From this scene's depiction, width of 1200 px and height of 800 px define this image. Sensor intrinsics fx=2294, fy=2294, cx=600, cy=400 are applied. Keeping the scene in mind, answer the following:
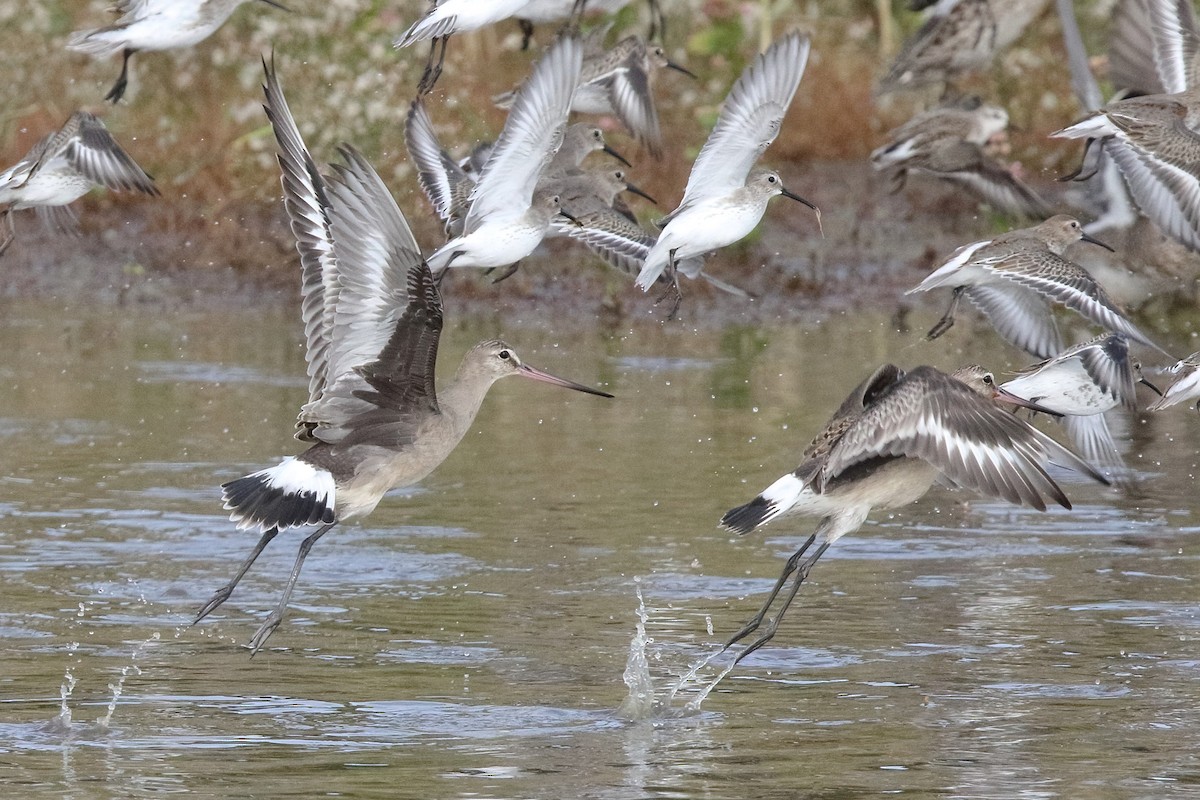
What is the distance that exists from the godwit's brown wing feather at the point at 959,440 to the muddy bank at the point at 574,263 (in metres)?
8.45

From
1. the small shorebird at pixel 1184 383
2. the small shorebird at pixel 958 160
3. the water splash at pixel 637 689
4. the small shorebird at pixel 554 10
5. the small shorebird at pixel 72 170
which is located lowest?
the water splash at pixel 637 689

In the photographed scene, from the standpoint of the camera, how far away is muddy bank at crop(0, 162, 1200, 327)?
1598cm

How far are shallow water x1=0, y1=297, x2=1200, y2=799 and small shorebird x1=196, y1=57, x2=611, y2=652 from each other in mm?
Answer: 537

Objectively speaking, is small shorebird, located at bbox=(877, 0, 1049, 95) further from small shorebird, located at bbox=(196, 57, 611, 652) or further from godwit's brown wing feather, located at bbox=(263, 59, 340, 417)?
godwit's brown wing feather, located at bbox=(263, 59, 340, 417)

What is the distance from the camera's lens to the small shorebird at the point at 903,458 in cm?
666

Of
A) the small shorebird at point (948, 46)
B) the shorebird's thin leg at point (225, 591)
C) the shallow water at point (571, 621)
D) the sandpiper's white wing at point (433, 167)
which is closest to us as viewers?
the shallow water at point (571, 621)

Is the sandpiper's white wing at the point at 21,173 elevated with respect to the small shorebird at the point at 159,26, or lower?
lower

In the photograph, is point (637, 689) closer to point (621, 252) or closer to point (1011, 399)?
point (1011, 399)

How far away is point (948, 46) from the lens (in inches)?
507

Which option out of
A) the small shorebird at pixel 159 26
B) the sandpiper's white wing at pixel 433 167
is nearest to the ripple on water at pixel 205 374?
the sandpiper's white wing at pixel 433 167

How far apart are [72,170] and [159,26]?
3.15 feet

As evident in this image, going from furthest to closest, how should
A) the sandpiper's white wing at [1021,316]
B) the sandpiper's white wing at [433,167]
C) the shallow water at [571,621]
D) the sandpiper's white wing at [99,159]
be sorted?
the sandpiper's white wing at [433,167], the sandpiper's white wing at [99,159], the sandpiper's white wing at [1021,316], the shallow water at [571,621]

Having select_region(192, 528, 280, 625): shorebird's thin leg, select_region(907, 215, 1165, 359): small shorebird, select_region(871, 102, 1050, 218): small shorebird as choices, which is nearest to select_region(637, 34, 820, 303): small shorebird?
select_region(907, 215, 1165, 359): small shorebird

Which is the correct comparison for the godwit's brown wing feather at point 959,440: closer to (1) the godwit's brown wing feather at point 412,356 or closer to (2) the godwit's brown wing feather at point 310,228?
(1) the godwit's brown wing feather at point 412,356
